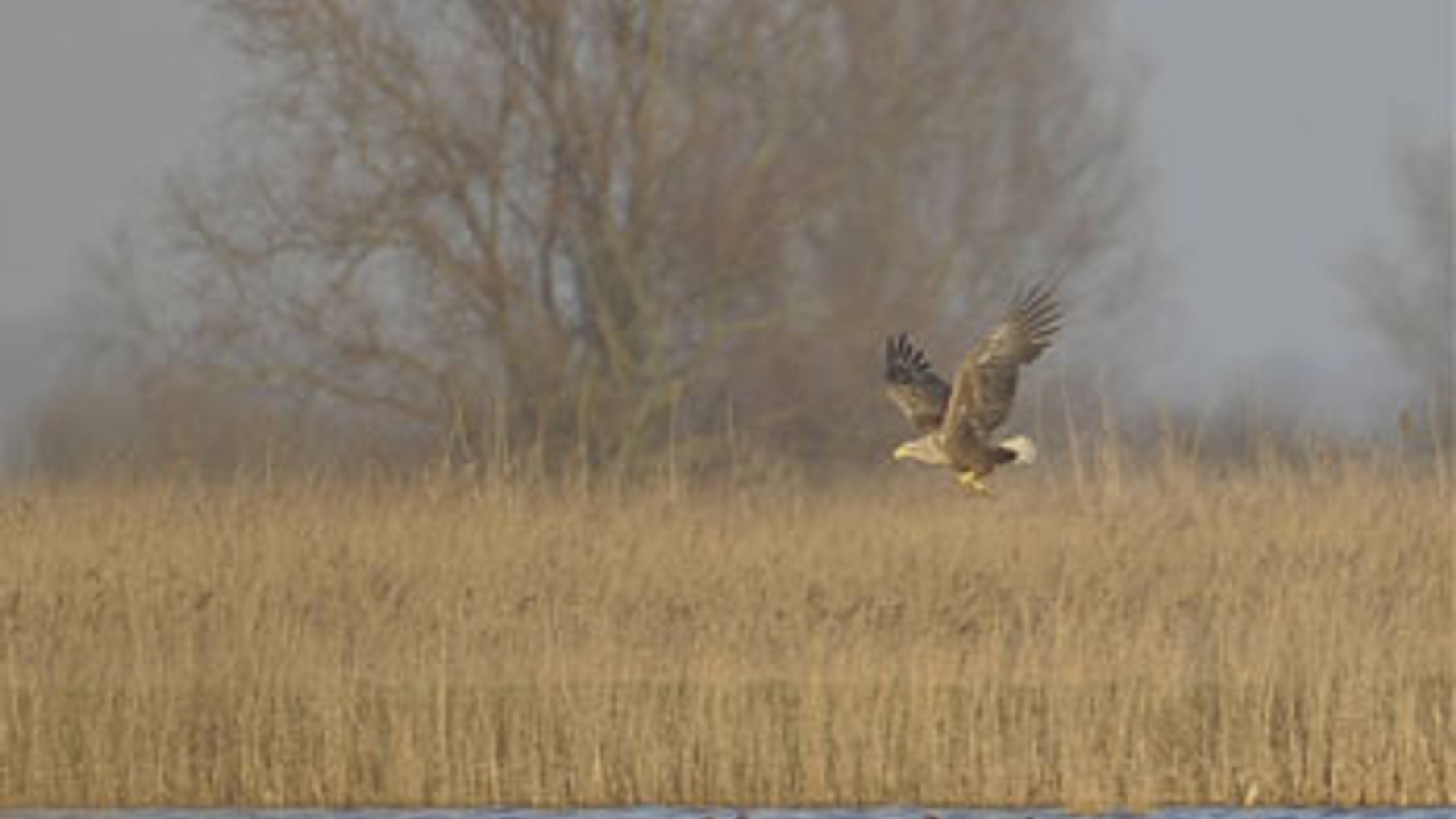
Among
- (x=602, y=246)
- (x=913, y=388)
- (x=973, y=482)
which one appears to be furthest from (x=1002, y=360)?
(x=602, y=246)

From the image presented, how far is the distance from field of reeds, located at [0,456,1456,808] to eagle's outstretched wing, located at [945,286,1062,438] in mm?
859

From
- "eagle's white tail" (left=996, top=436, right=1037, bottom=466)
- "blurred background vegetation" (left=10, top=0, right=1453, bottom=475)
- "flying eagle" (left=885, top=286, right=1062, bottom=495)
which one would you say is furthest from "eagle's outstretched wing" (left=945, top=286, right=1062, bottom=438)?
"blurred background vegetation" (left=10, top=0, right=1453, bottom=475)

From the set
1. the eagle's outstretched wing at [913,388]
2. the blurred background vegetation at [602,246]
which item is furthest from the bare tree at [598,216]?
the eagle's outstretched wing at [913,388]

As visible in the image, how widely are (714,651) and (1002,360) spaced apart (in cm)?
158

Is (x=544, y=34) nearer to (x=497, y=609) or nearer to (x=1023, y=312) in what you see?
(x=497, y=609)

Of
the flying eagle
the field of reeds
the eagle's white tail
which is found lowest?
the field of reeds

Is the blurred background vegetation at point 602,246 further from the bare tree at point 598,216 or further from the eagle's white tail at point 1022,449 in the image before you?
the eagle's white tail at point 1022,449

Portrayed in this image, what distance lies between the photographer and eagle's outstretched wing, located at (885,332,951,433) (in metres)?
10.9

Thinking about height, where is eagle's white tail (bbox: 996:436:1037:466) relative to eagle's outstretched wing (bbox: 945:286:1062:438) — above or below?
below

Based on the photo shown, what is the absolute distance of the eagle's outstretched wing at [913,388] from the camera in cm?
1088

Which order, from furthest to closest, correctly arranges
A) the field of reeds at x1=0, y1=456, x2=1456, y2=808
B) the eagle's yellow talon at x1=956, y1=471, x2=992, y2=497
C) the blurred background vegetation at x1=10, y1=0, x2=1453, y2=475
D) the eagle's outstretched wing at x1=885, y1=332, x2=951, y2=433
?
the blurred background vegetation at x1=10, y1=0, x2=1453, y2=475 → the eagle's outstretched wing at x1=885, y1=332, x2=951, y2=433 → the eagle's yellow talon at x1=956, y1=471, x2=992, y2=497 → the field of reeds at x1=0, y1=456, x2=1456, y2=808

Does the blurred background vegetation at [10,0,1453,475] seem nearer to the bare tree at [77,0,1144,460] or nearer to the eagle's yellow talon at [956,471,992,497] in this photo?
the bare tree at [77,0,1144,460]

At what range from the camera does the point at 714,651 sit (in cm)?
1084

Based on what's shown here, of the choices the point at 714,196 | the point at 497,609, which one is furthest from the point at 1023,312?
the point at 714,196
